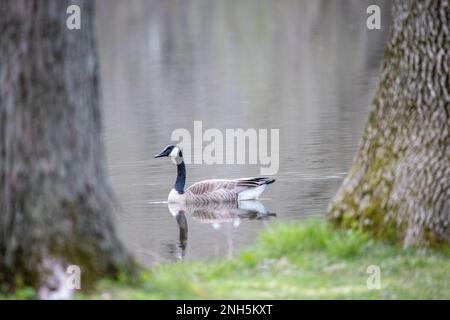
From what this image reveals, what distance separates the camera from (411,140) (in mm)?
10547

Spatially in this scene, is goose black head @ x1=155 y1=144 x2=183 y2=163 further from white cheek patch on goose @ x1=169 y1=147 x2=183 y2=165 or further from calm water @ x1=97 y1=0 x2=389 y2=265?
calm water @ x1=97 y1=0 x2=389 y2=265

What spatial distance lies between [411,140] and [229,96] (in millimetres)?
19757

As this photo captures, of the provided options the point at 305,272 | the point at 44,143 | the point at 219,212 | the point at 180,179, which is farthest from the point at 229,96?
the point at 44,143

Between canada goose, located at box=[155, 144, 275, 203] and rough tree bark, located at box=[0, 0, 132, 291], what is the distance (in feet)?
30.4

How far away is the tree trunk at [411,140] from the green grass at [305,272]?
24 centimetres

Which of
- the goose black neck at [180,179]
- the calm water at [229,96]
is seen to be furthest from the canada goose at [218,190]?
the calm water at [229,96]

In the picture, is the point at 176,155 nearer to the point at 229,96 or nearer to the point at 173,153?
the point at 173,153

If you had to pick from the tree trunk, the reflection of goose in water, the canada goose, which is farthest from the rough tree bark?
the canada goose

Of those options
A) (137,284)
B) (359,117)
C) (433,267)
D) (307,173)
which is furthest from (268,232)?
(359,117)

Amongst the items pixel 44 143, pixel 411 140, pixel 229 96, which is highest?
pixel 229 96

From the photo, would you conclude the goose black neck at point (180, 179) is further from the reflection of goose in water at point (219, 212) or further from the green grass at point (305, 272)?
the green grass at point (305, 272)

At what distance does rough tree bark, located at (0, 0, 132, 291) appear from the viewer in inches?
320
